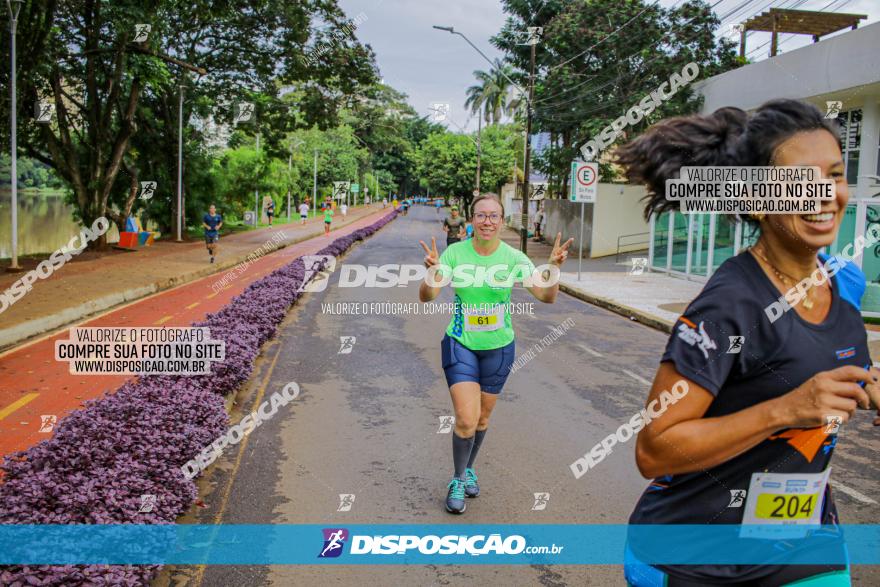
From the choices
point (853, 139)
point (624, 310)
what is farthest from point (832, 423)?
point (853, 139)

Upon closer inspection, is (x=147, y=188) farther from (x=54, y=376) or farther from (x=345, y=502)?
(x=345, y=502)

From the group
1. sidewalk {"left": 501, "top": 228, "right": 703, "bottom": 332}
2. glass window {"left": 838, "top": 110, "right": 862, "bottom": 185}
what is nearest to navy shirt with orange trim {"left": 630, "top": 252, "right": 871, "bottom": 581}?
sidewalk {"left": 501, "top": 228, "right": 703, "bottom": 332}

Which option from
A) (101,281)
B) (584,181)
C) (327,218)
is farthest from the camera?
(327,218)

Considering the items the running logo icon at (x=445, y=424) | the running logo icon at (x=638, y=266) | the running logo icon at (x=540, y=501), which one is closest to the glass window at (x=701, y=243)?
the running logo icon at (x=638, y=266)

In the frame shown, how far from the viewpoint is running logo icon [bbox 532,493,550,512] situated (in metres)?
5.15

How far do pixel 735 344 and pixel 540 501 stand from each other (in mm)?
3753

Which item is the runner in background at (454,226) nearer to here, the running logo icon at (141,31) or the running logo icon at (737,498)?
the running logo icon at (141,31)

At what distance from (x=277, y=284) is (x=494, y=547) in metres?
12.1

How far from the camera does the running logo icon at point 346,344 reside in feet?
35.9

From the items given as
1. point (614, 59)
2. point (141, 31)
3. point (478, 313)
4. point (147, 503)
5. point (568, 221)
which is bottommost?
point (147, 503)

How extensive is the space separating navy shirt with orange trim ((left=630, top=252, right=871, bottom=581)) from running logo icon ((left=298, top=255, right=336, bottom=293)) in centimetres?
1546

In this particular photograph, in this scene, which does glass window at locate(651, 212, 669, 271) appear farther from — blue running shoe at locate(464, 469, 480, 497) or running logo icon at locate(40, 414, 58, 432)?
blue running shoe at locate(464, 469, 480, 497)

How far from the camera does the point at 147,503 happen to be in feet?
14.3

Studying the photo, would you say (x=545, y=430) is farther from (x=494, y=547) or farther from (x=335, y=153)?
(x=335, y=153)
